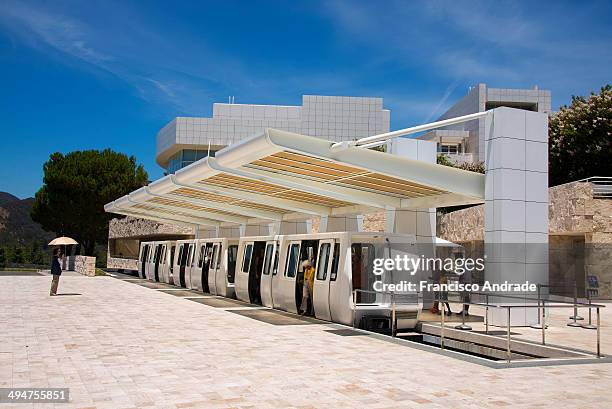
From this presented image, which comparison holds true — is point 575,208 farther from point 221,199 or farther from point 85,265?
point 85,265

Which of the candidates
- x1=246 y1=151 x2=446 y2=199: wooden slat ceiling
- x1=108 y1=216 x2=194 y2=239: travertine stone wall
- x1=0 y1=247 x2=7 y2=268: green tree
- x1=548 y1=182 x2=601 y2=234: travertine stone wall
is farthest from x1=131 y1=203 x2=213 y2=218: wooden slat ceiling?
x1=0 y1=247 x2=7 y2=268: green tree

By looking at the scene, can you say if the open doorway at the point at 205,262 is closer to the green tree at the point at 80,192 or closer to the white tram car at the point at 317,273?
the white tram car at the point at 317,273

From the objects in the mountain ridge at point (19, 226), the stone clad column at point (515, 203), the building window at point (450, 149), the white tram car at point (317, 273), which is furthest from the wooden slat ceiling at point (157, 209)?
the mountain ridge at point (19, 226)

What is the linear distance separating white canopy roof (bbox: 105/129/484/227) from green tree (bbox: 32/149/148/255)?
33563 millimetres

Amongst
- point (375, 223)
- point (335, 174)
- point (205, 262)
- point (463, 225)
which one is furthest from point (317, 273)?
point (375, 223)

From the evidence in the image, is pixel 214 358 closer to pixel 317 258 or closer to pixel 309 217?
pixel 317 258

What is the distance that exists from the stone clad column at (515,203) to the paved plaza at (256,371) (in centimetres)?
209

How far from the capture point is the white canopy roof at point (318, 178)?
12.4m

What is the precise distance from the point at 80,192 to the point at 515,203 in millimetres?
45086

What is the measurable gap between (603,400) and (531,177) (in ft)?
29.0

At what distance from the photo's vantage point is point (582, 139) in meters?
32.9

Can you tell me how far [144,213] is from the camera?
33.0m

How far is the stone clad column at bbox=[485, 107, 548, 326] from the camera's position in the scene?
14.6 metres

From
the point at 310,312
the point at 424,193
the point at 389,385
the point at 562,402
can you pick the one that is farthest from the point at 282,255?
the point at 562,402
